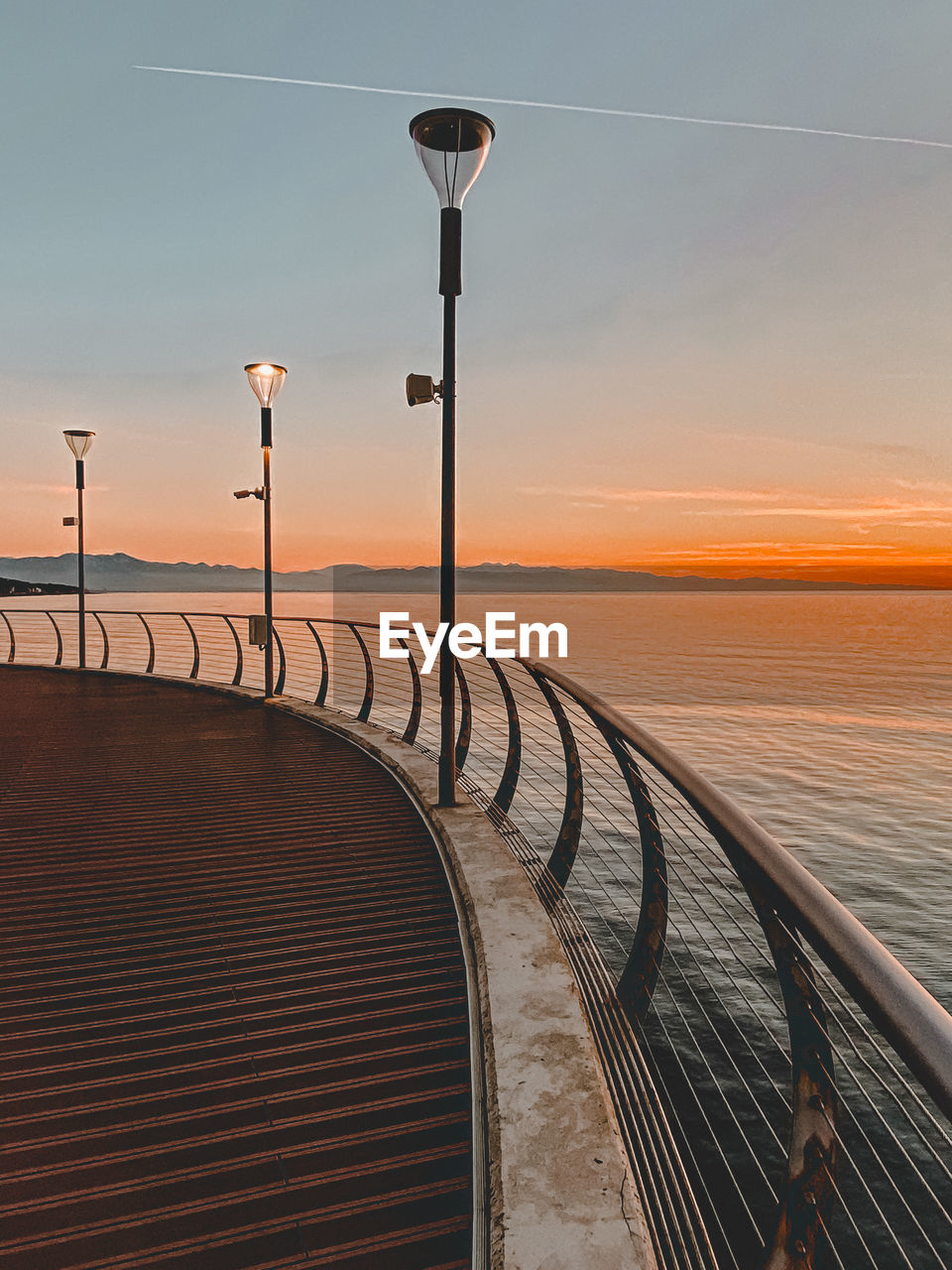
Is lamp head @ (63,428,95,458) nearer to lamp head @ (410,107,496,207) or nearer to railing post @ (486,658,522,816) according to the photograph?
lamp head @ (410,107,496,207)

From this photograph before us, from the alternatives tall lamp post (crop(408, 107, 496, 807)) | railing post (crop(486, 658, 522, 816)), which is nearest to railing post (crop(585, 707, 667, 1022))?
tall lamp post (crop(408, 107, 496, 807))

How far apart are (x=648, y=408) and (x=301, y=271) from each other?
20.8 m

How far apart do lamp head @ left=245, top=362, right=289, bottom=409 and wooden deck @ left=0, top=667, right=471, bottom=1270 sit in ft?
→ 15.5

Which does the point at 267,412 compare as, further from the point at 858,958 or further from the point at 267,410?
the point at 858,958

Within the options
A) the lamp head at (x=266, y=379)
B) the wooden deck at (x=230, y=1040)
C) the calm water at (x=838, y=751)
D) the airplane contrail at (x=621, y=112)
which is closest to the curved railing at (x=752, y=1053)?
the wooden deck at (x=230, y=1040)

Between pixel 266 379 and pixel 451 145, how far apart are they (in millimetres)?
4470

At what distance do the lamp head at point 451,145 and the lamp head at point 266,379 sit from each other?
13.9 feet

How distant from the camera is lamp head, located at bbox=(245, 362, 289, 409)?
7441 millimetres

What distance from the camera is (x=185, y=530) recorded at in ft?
180

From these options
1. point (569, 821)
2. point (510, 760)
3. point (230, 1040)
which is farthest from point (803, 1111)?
point (510, 760)

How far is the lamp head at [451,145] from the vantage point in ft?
11.3

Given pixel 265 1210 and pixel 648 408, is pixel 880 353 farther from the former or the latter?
pixel 265 1210

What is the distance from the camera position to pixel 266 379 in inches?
296

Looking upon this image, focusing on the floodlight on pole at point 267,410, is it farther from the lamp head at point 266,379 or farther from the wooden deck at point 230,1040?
the wooden deck at point 230,1040
